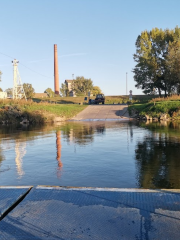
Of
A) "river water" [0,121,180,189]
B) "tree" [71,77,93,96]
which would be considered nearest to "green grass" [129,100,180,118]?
"river water" [0,121,180,189]

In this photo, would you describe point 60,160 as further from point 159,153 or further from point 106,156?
point 159,153

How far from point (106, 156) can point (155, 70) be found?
4285cm

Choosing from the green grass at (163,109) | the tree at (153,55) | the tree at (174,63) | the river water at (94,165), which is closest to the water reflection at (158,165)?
the river water at (94,165)

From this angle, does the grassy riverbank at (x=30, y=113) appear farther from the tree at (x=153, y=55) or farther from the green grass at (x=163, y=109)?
the tree at (x=153, y=55)

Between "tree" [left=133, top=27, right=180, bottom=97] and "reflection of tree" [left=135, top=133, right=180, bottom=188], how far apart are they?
129 feet

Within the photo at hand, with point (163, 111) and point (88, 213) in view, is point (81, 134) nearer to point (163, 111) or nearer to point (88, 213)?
point (88, 213)

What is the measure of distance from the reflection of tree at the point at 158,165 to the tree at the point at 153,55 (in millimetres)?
39282

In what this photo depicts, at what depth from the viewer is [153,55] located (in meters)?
49.9

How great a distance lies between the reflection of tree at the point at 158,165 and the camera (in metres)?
6.55

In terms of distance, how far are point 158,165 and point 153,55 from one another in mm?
45054

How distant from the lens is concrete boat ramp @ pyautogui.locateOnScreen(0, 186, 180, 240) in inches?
142

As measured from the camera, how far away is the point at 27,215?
418 centimetres

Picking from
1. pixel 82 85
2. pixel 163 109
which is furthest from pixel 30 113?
pixel 82 85

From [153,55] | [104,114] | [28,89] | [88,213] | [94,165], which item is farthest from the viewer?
[28,89]
